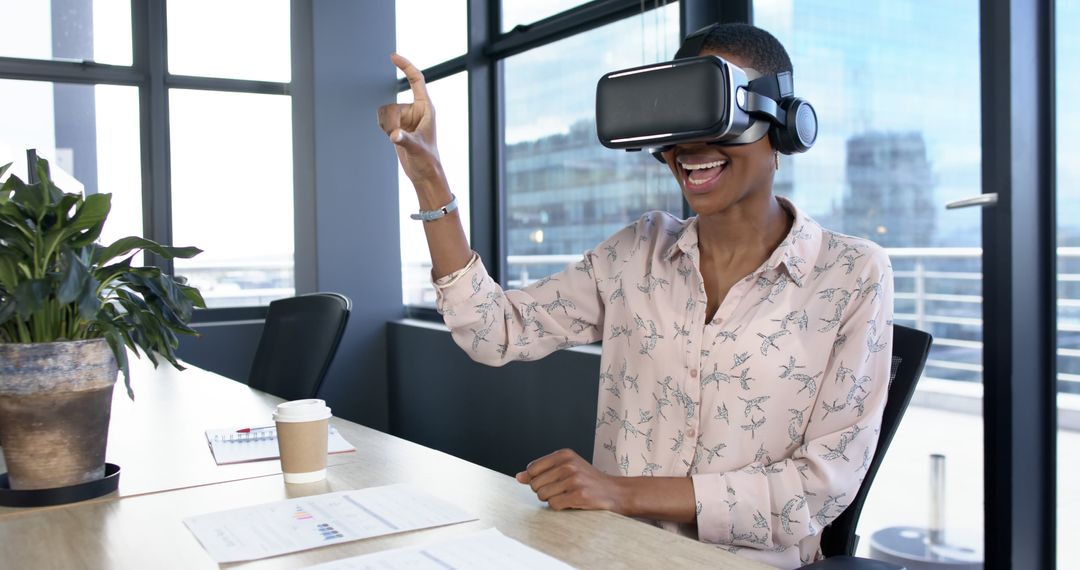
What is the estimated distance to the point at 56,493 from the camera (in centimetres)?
117

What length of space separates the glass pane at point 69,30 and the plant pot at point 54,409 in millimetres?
3650

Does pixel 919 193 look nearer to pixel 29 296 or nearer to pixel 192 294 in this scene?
pixel 192 294

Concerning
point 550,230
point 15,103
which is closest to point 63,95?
point 15,103

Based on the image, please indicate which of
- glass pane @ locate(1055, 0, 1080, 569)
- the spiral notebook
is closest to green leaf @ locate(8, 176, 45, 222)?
the spiral notebook

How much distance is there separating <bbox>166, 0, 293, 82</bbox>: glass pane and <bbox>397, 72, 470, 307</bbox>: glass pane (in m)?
0.70

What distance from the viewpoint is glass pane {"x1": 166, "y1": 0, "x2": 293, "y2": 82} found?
175 inches

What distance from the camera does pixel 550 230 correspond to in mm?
3738

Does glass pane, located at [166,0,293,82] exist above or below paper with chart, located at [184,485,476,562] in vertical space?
above

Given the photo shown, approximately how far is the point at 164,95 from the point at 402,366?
5.80 ft

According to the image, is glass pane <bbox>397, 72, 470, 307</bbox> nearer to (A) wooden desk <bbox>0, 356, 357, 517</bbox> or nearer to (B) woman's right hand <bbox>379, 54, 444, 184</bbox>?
(A) wooden desk <bbox>0, 356, 357, 517</bbox>

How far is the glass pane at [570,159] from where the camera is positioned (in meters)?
3.07

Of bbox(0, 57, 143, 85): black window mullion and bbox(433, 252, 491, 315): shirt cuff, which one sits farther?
bbox(0, 57, 143, 85): black window mullion

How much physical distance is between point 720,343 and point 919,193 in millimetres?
1142

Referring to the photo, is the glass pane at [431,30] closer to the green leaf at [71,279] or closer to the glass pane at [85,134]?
the glass pane at [85,134]
